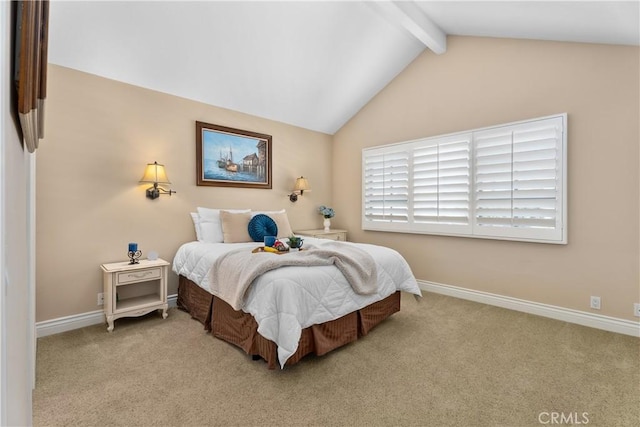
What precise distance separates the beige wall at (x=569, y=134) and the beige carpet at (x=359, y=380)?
0.55m

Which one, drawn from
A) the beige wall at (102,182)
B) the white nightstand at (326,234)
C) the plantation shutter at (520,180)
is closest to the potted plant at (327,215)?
the white nightstand at (326,234)

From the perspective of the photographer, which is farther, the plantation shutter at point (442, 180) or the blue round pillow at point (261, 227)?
the plantation shutter at point (442, 180)

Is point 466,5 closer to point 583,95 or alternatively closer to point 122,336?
point 583,95

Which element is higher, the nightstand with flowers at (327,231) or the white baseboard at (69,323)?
the nightstand with flowers at (327,231)

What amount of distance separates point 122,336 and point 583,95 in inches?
184

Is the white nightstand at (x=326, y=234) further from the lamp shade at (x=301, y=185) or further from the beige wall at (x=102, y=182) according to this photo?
the beige wall at (x=102, y=182)

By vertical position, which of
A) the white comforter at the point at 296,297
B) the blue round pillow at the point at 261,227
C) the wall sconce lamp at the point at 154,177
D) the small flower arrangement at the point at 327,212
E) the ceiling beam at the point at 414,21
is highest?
the ceiling beam at the point at 414,21

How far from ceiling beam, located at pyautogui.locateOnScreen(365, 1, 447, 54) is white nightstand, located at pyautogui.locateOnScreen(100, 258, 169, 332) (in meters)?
3.18

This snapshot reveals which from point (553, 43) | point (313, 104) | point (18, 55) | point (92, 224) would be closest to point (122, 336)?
point (92, 224)

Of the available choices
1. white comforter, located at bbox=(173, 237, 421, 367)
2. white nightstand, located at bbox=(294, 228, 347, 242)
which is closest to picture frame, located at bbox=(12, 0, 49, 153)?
white comforter, located at bbox=(173, 237, 421, 367)

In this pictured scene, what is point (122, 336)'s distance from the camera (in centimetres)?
268

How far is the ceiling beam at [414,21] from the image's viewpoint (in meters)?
2.90

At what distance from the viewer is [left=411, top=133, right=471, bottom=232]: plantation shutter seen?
3.66 m

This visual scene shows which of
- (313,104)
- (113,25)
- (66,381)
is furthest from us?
(313,104)
